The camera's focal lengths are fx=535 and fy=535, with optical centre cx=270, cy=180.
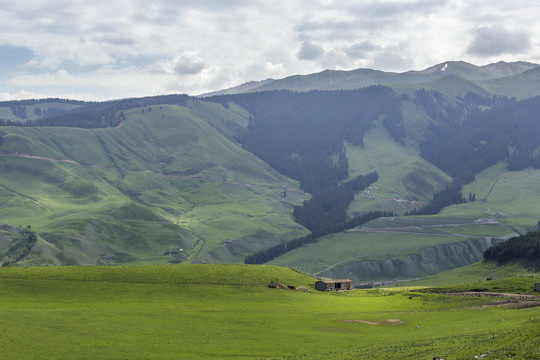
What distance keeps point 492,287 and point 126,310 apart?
9371cm

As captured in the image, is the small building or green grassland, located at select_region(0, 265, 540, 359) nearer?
green grassland, located at select_region(0, 265, 540, 359)

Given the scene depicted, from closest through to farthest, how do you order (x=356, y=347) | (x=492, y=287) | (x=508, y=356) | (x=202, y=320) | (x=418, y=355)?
(x=508, y=356)
(x=418, y=355)
(x=356, y=347)
(x=202, y=320)
(x=492, y=287)

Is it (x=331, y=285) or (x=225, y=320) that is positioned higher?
(x=225, y=320)

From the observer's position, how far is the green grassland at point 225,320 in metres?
73.5

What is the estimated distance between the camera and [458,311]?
4200 inches

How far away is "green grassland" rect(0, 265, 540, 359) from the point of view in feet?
241

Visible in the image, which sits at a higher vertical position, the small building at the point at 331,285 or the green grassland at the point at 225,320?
the green grassland at the point at 225,320

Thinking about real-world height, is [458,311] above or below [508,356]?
below

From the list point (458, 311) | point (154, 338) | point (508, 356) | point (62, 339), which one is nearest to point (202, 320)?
point (154, 338)

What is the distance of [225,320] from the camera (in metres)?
98.0

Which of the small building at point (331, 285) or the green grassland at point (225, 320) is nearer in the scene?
the green grassland at point (225, 320)

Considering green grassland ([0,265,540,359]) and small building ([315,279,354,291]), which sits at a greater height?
green grassland ([0,265,540,359])

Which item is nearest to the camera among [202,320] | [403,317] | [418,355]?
[418,355]

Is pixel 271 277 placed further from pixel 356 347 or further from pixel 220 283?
pixel 356 347
